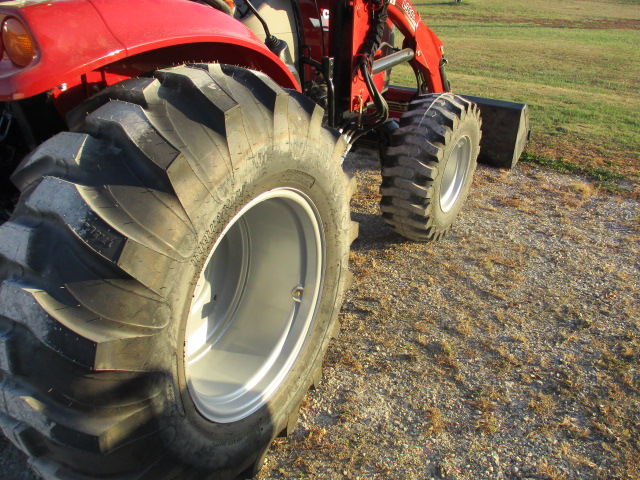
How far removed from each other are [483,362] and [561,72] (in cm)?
955

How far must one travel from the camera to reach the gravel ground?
84.5 inches

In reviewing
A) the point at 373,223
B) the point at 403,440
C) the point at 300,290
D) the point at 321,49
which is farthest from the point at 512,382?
the point at 321,49

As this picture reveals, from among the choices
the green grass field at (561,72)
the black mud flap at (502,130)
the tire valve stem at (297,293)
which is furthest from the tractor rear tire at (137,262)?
the green grass field at (561,72)

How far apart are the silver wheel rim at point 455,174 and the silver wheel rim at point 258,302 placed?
6.52ft

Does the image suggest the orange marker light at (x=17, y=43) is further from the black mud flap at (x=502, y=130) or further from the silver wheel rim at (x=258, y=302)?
the black mud flap at (x=502, y=130)

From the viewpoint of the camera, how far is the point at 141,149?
133 centimetres

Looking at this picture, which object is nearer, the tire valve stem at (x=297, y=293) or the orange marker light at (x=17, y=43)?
the orange marker light at (x=17, y=43)

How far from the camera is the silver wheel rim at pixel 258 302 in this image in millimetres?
1996

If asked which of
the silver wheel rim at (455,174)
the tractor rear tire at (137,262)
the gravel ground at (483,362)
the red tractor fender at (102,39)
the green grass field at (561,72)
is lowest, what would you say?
the green grass field at (561,72)

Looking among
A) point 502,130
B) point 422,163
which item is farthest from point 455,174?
point 502,130

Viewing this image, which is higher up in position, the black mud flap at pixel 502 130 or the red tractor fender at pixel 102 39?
the red tractor fender at pixel 102 39

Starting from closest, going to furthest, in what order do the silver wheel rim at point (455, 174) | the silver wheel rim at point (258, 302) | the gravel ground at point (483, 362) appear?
the silver wheel rim at point (258, 302) → the gravel ground at point (483, 362) → the silver wheel rim at point (455, 174)

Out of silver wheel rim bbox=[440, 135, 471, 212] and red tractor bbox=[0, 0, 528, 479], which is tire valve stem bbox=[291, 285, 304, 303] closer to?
red tractor bbox=[0, 0, 528, 479]

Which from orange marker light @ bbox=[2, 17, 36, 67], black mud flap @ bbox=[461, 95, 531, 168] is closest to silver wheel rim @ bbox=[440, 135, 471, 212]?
black mud flap @ bbox=[461, 95, 531, 168]
